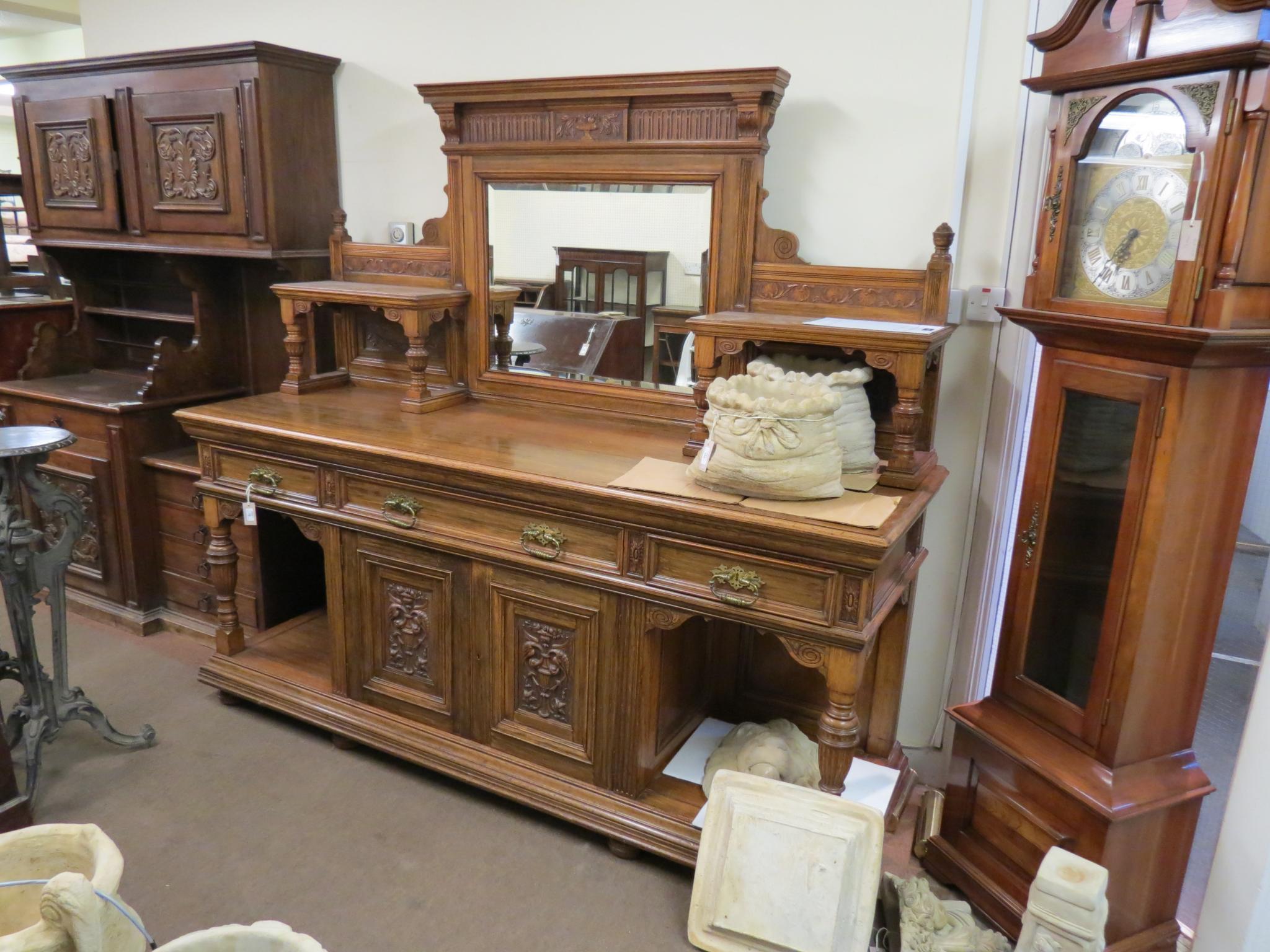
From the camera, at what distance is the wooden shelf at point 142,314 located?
336 centimetres

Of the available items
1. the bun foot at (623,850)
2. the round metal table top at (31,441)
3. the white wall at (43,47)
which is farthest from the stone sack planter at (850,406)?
the white wall at (43,47)

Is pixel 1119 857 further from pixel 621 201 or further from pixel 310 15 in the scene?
pixel 310 15

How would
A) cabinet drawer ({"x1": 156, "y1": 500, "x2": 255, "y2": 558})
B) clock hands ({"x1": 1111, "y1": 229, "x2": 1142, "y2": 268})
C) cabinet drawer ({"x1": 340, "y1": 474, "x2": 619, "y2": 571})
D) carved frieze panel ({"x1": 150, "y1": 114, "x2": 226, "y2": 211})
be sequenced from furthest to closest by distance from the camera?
cabinet drawer ({"x1": 156, "y1": 500, "x2": 255, "y2": 558})
carved frieze panel ({"x1": 150, "y1": 114, "x2": 226, "y2": 211})
cabinet drawer ({"x1": 340, "y1": 474, "x2": 619, "y2": 571})
clock hands ({"x1": 1111, "y1": 229, "x2": 1142, "y2": 268})

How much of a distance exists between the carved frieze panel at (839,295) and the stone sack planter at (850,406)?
191 millimetres

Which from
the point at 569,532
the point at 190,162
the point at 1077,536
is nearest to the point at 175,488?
the point at 190,162

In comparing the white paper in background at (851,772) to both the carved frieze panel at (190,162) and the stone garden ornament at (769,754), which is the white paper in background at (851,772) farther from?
the carved frieze panel at (190,162)

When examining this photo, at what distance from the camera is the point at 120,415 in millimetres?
3086

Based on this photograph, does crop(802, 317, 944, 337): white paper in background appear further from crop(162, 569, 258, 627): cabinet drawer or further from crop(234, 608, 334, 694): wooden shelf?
crop(162, 569, 258, 627): cabinet drawer

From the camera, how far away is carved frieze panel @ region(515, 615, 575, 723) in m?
2.19

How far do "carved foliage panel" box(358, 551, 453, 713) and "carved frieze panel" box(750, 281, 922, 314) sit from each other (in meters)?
1.10

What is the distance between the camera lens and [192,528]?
318cm

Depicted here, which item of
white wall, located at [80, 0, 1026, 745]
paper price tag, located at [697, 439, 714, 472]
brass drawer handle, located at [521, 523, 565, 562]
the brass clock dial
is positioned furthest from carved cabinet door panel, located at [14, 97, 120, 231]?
the brass clock dial

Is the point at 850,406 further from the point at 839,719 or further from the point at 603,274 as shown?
the point at 603,274

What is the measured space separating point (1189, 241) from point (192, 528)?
3049 mm
